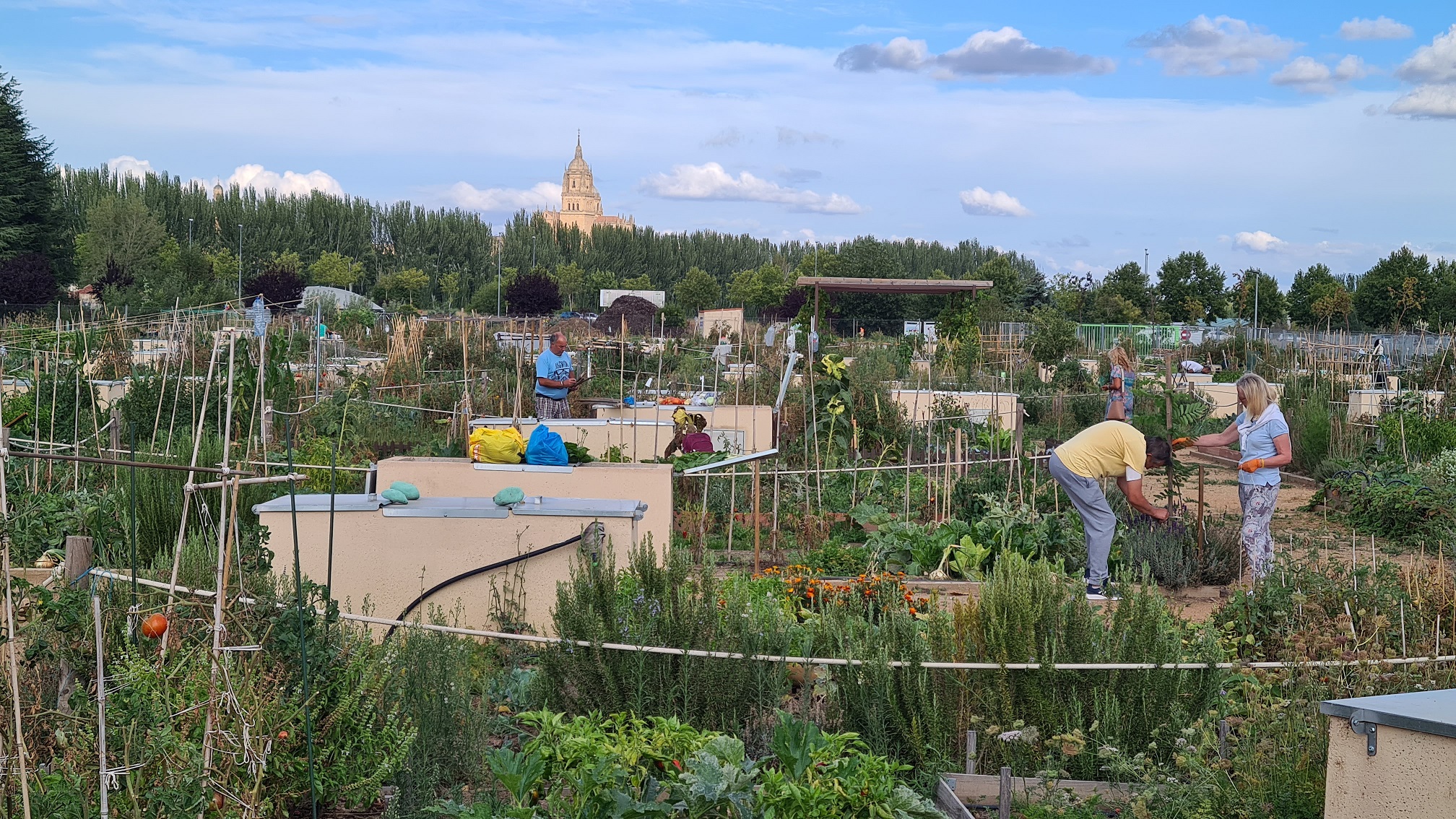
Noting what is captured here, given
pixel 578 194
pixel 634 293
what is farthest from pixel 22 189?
pixel 578 194

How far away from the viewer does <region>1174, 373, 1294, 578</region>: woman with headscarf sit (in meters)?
6.60

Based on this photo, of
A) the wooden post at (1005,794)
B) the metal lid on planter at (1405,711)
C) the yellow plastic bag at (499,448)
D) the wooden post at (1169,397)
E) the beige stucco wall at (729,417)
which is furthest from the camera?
the beige stucco wall at (729,417)

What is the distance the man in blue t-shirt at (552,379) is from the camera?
34.4 ft

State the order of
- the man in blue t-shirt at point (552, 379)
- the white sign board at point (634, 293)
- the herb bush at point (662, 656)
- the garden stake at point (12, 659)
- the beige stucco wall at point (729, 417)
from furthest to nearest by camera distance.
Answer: the white sign board at point (634, 293), the man in blue t-shirt at point (552, 379), the beige stucco wall at point (729, 417), the herb bush at point (662, 656), the garden stake at point (12, 659)

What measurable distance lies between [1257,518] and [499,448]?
4423 mm

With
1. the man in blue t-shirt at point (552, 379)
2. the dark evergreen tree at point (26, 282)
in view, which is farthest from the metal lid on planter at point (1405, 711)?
the dark evergreen tree at point (26, 282)

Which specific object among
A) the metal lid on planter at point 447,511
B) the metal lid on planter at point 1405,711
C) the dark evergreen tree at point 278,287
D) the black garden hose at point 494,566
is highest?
the dark evergreen tree at point 278,287

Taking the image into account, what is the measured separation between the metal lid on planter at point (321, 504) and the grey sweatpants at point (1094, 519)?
3697 mm

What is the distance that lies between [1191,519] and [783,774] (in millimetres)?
6011

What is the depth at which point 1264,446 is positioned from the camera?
6637mm

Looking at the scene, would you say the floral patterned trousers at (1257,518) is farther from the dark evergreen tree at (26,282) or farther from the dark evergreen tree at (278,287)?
the dark evergreen tree at (278,287)

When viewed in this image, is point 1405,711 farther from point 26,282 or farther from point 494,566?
point 26,282

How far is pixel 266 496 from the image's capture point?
6.80 m

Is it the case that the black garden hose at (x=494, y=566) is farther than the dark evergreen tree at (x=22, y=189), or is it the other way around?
the dark evergreen tree at (x=22, y=189)
